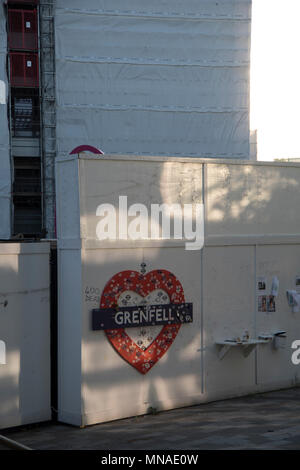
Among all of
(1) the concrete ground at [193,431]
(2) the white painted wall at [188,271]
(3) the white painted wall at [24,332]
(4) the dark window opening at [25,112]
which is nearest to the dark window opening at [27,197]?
(4) the dark window opening at [25,112]

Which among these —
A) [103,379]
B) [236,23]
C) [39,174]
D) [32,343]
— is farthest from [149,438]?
[236,23]

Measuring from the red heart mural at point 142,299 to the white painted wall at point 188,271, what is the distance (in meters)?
0.11

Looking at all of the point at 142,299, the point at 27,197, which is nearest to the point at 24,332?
A: the point at 142,299

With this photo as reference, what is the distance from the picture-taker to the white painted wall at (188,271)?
11.1m

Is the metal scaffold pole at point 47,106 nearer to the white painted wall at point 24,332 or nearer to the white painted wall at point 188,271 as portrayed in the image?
the white painted wall at point 188,271

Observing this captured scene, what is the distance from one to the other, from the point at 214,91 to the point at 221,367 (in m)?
23.0

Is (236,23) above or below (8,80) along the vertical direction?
above

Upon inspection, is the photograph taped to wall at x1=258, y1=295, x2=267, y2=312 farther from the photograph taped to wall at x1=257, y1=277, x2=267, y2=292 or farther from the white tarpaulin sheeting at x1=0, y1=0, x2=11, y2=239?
the white tarpaulin sheeting at x1=0, y1=0, x2=11, y2=239

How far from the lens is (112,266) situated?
11.4 meters

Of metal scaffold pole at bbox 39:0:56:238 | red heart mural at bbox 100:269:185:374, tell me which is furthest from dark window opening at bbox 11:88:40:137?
red heart mural at bbox 100:269:185:374

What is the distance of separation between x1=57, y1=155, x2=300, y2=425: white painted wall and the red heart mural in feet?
0.36

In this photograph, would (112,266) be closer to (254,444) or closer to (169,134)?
(254,444)

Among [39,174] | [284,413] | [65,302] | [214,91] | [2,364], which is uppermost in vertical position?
[214,91]

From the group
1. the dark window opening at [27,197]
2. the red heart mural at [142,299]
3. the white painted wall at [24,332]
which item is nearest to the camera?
the white painted wall at [24,332]
